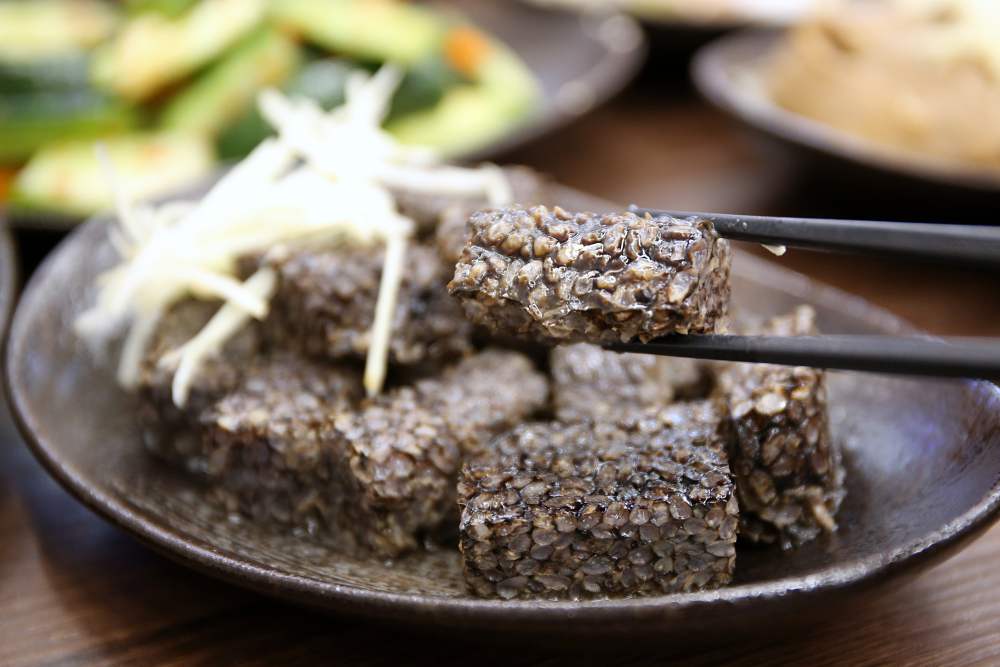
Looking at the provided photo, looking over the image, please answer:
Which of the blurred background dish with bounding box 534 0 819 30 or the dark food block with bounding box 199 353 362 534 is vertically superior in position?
the dark food block with bounding box 199 353 362 534

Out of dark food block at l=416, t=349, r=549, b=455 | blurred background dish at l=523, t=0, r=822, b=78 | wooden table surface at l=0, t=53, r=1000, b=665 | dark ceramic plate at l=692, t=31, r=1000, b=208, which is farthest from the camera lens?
blurred background dish at l=523, t=0, r=822, b=78

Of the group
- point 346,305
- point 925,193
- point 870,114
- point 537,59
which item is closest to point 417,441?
point 346,305

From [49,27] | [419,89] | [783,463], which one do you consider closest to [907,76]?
[419,89]

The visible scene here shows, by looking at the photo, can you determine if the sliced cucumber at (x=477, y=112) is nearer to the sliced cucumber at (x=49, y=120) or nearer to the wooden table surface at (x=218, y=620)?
the sliced cucumber at (x=49, y=120)

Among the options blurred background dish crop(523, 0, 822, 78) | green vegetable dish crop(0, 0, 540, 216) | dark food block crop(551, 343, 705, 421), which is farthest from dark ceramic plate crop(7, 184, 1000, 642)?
blurred background dish crop(523, 0, 822, 78)

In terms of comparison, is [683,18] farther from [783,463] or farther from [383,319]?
[783,463]

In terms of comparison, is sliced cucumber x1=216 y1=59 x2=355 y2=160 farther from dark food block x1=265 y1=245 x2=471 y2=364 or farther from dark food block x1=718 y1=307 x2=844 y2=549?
dark food block x1=718 y1=307 x2=844 y2=549
